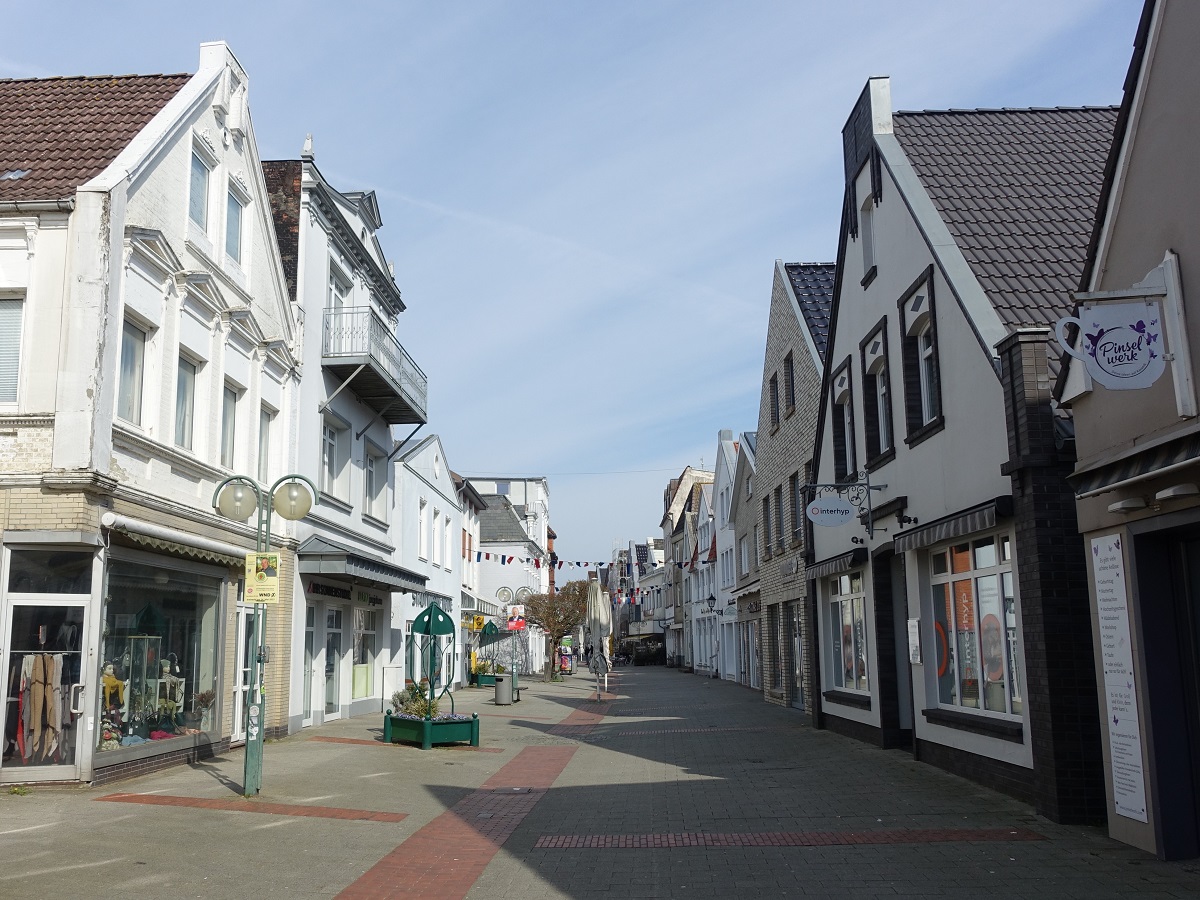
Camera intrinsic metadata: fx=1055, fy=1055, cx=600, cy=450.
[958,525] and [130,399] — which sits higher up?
[130,399]

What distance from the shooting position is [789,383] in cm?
2512

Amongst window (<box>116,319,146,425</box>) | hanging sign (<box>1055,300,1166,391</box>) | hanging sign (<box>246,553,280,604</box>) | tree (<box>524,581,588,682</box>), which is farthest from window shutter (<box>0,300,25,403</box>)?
tree (<box>524,581,588,682</box>)

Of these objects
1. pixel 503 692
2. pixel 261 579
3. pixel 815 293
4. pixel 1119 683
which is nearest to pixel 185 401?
pixel 261 579

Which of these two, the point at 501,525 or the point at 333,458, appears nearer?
the point at 333,458

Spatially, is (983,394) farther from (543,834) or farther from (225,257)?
(225,257)

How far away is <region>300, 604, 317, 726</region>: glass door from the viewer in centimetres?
2030

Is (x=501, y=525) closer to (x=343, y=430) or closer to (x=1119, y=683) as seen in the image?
(x=343, y=430)

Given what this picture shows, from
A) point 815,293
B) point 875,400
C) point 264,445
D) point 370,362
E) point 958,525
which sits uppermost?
point 815,293

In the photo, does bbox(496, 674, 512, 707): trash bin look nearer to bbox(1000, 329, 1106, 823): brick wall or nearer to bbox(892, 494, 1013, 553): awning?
bbox(892, 494, 1013, 553): awning

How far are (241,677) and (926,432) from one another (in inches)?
441

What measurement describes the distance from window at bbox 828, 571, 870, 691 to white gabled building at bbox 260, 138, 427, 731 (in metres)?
8.97

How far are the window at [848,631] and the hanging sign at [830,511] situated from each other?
2.19 m

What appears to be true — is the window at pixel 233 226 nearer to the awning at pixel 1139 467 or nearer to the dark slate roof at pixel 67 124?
the dark slate roof at pixel 67 124

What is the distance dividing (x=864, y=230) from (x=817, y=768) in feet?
26.4
